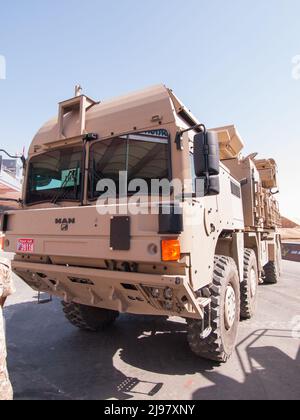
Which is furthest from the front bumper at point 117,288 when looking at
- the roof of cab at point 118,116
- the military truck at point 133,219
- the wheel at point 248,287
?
the wheel at point 248,287

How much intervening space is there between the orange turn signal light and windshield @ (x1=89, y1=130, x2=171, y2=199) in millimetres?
780

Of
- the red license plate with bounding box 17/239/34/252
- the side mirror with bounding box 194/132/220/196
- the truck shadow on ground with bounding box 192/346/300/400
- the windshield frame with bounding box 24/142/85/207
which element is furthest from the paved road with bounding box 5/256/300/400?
the side mirror with bounding box 194/132/220/196

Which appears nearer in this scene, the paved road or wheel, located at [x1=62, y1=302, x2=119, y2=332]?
the paved road

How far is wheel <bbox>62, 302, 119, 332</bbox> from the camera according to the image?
4341mm

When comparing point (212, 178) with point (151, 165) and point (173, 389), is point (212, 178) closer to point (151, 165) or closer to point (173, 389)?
point (151, 165)

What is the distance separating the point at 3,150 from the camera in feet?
12.8

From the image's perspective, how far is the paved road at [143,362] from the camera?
2.87 metres

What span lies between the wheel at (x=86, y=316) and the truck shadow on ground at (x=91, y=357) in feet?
0.44

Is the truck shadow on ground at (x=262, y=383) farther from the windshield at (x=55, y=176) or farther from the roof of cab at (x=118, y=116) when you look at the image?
the roof of cab at (x=118, y=116)

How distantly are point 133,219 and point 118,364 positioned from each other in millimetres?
1991

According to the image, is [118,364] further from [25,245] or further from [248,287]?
[248,287]

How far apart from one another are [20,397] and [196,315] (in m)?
1.88

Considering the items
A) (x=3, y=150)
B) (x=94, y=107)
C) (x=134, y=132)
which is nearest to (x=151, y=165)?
(x=134, y=132)

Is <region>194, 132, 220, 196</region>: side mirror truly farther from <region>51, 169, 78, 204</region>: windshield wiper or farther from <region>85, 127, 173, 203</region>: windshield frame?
<region>51, 169, 78, 204</region>: windshield wiper
